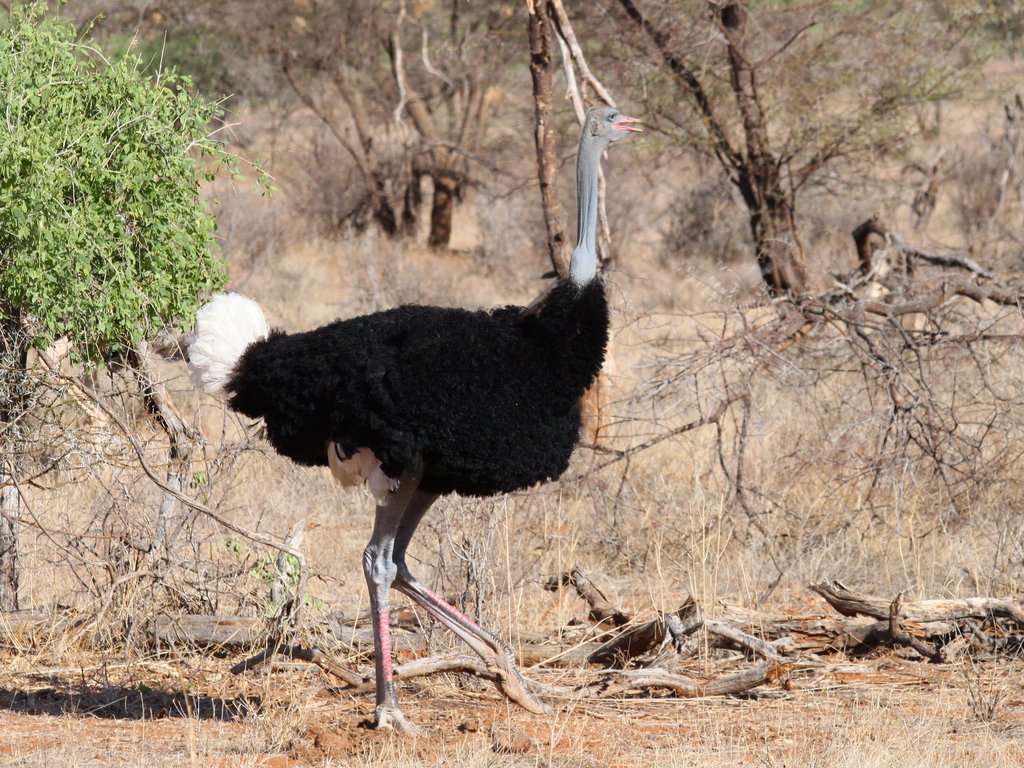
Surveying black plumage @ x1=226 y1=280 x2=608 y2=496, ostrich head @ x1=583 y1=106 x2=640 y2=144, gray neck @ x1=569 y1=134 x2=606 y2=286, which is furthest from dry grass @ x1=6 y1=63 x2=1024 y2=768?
ostrich head @ x1=583 y1=106 x2=640 y2=144

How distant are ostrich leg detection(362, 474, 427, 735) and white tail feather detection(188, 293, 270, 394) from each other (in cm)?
69

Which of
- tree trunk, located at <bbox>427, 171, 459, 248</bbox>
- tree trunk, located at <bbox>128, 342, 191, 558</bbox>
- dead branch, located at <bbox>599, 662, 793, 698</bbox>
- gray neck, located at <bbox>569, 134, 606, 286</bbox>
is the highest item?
tree trunk, located at <bbox>427, 171, 459, 248</bbox>

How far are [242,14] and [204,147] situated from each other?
13.2 meters

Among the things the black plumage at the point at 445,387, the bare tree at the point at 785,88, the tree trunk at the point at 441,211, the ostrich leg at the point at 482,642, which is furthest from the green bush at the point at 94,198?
the tree trunk at the point at 441,211

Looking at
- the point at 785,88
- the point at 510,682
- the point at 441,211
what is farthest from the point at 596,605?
the point at 441,211

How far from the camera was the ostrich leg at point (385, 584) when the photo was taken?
14.7 ft

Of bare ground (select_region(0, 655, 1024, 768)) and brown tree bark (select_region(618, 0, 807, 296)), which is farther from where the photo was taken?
brown tree bark (select_region(618, 0, 807, 296))

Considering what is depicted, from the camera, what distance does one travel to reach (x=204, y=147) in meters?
4.93

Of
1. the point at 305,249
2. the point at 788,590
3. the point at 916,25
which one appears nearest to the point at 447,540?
the point at 788,590

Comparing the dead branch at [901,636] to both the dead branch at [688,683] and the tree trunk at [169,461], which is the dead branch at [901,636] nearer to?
the dead branch at [688,683]

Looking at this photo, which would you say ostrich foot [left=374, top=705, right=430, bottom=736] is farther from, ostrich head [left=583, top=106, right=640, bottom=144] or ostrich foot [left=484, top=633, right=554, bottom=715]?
ostrich head [left=583, top=106, right=640, bottom=144]

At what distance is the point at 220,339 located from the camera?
4633 millimetres

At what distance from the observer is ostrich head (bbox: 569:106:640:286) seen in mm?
4551

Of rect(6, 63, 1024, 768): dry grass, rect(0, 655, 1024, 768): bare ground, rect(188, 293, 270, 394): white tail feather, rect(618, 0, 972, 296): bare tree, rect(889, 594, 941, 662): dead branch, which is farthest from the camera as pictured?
rect(618, 0, 972, 296): bare tree
